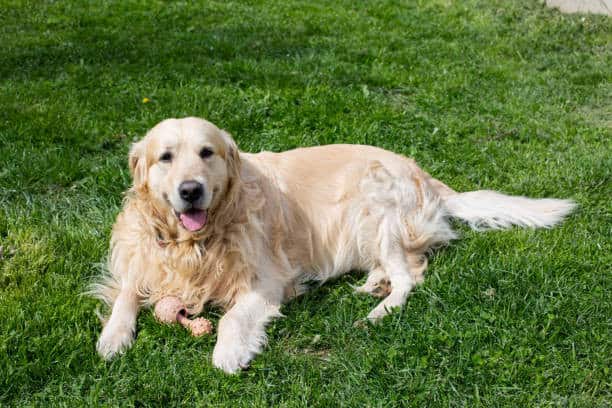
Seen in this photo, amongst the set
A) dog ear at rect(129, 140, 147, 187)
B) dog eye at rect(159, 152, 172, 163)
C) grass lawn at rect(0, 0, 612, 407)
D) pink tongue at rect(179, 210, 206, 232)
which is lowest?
grass lawn at rect(0, 0, 612, 407)

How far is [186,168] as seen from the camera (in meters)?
3.20

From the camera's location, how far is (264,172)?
395 centimetres

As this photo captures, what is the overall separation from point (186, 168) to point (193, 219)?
27cm

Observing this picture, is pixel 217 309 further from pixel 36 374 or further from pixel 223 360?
pixel 36 374

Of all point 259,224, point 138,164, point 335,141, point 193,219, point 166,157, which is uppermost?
point 166,157

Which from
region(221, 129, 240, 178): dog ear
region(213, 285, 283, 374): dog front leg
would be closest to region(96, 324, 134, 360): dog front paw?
region(213, 285, 283, 374): dog front leg

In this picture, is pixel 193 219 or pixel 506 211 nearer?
pixel 193 219

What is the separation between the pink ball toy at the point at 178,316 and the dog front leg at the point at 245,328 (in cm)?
9

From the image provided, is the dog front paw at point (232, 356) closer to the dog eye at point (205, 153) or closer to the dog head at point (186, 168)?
the dog head at point (186, 168)

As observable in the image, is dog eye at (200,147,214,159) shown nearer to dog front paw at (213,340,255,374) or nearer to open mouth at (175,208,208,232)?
open mouth at (175,208,208,232)

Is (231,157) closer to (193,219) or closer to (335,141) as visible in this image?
(193,219)

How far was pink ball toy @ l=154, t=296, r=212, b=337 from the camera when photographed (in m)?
3.27

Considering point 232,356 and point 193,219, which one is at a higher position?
point 193,219

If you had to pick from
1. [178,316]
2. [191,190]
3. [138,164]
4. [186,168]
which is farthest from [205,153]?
[178,316]
